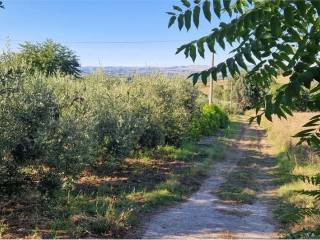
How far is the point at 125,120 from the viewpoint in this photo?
1434 centimetres

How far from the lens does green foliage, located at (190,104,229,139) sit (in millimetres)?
26097

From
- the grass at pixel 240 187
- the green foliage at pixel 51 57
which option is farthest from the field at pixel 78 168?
the green foliage at pixel 51 57

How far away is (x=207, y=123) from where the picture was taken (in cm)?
2991

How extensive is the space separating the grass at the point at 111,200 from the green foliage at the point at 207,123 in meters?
8.60

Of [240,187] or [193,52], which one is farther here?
[240,187]

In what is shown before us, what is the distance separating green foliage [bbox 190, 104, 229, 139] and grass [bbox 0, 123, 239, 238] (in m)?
8.60

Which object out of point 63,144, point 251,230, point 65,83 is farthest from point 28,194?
point 65,83

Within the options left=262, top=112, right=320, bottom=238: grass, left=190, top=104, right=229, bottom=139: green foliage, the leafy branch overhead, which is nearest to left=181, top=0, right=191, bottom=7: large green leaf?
the leafy branch overhead

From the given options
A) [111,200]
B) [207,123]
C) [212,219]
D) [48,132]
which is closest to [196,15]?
[48,132]

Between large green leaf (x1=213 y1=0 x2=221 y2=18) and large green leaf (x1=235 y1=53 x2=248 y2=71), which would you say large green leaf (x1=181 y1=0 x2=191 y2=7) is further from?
large green leaf (x1=235 y1=53 x2=248 y2=71)

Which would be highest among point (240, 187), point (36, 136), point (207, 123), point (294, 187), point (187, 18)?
point (187, 18)

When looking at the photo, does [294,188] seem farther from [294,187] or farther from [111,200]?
[111,200]

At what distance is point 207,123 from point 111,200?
813 inches

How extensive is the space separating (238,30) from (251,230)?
6.68 meters
